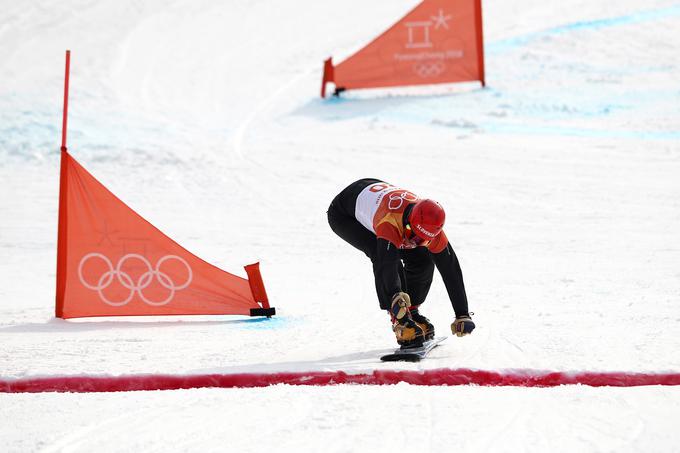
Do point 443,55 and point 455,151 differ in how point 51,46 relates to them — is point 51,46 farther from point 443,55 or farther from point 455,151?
point 455,151

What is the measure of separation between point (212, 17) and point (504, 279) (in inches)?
488

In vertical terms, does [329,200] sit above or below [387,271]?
above

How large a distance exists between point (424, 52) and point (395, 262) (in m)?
9.51

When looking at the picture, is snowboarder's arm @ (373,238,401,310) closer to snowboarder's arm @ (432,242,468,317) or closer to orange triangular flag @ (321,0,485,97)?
snowboarder's arm @ (432,242,468,317)

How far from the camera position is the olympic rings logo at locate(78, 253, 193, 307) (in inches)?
232

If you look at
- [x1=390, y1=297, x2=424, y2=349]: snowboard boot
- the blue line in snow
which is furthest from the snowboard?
the blue line in snow

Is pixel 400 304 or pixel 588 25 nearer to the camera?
pixel 400 304

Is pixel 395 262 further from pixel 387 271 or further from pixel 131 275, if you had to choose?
pixel 131 275

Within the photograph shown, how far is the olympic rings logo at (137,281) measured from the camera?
19.3 ft

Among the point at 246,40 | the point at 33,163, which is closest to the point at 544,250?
the point at 33,163

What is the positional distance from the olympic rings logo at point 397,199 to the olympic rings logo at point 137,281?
6.05 feet

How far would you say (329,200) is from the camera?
Result: 976 cm

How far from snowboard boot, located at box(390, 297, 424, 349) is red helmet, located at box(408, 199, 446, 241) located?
1.11 feet

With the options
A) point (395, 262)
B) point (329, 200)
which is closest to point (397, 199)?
point (395, 262)
